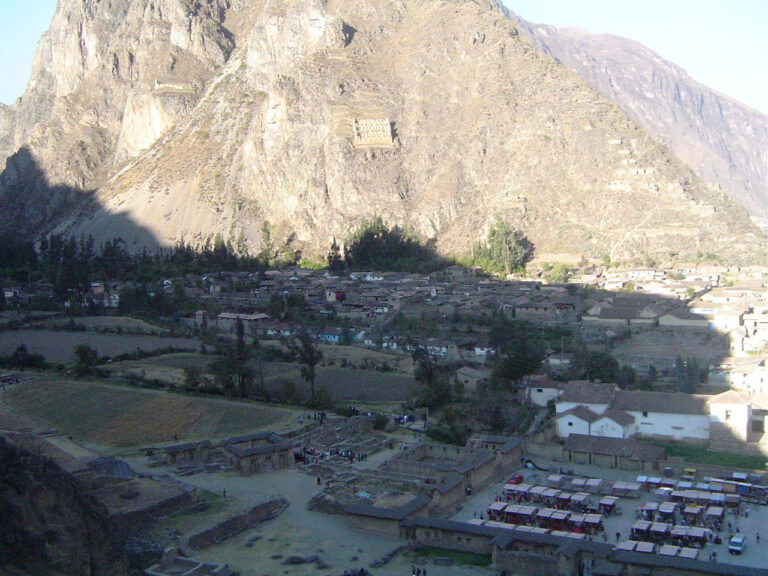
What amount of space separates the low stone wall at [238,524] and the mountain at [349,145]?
5636 cm

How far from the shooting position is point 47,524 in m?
17.5

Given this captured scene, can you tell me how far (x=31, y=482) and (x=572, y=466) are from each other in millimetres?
19252

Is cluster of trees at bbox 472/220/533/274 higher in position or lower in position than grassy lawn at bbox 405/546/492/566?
higher

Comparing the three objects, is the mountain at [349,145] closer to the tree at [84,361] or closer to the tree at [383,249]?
the tree at [383,249]

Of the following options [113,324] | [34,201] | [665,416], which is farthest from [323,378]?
[34,201]

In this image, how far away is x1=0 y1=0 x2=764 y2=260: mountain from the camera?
3344 inches

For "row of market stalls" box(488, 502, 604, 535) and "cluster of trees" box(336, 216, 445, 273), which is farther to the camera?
"cluster of trees" box(336, 216, 445, 273)

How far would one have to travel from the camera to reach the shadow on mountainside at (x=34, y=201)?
5138 inches

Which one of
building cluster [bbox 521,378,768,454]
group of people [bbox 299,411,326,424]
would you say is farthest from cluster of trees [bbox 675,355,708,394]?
group of people [bbox 299,411,326,424]

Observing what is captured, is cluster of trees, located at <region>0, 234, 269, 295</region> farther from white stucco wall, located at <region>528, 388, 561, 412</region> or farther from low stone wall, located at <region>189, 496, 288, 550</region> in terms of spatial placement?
low stone wall, located at <region>189, 496, 288, 550</region>

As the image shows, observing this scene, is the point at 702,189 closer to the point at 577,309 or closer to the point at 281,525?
the point at 577,309

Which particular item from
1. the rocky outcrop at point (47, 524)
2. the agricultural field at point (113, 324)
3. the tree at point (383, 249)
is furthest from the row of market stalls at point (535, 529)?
the tree at point (383, 249)

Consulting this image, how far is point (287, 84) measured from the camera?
110750 mm

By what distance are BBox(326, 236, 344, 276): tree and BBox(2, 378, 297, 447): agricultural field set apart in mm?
44807
